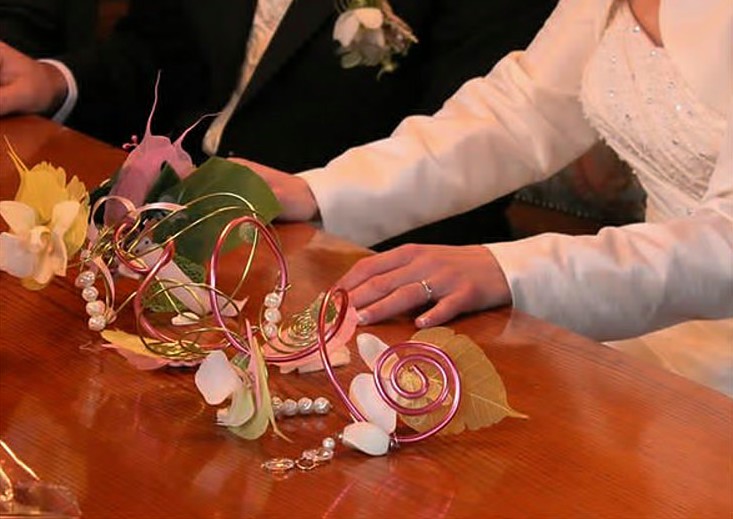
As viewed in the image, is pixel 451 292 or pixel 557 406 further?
pixel 451 292

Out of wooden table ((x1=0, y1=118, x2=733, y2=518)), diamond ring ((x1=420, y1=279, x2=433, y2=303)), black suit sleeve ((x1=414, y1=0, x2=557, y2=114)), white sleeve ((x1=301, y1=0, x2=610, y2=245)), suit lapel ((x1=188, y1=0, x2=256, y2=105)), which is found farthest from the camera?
suit lapel ((x1=188, y1=0, x2=256, y2=105))

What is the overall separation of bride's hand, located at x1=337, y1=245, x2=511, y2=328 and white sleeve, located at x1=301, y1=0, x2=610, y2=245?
0.87ft

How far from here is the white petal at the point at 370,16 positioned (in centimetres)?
199

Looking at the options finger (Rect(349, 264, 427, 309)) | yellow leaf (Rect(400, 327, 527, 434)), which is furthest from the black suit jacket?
yellow leaf (Rect(400, 327, 527, 434))

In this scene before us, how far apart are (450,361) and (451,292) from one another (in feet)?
0.77

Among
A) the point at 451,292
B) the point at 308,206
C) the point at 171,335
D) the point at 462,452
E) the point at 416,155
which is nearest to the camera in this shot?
the point at 462,452

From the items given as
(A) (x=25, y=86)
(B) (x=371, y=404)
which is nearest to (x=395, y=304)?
(B) (x=371, y=404)

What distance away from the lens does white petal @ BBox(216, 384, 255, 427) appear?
0.91 metres

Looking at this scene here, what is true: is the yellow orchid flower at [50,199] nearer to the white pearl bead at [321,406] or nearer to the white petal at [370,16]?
the white pearl bead at [321,406]

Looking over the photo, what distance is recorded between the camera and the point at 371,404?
36.8 inches

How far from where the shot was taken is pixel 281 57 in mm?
2104

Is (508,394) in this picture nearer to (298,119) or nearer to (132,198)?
(132,198)

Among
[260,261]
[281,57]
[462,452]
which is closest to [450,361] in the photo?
[462,452]

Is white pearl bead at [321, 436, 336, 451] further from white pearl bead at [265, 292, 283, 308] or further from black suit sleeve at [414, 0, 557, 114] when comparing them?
black suit sleeve at [414, 0, 557, 114]
